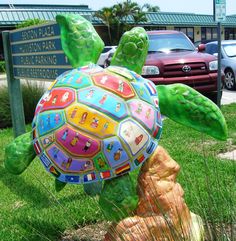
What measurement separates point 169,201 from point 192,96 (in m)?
0.68

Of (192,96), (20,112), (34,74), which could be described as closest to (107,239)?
(192,96)

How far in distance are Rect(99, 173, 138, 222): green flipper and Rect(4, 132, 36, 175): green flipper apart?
667 mm

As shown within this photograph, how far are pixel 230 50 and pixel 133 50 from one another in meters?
11.8

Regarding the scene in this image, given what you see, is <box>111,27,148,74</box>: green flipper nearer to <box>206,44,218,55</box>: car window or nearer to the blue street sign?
the blue street sign

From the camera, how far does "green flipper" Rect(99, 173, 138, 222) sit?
8.90ft

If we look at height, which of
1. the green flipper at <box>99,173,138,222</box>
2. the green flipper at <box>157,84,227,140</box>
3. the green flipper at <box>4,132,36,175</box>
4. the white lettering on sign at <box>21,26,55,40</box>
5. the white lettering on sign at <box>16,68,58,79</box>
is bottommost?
the green flipper at <box>99,173,138,222</box>

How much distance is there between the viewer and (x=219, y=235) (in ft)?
7.43

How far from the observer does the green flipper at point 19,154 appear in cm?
311

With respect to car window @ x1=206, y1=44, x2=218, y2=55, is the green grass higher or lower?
higher

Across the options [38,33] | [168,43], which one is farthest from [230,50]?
[38,33]

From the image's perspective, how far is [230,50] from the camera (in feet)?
46.8

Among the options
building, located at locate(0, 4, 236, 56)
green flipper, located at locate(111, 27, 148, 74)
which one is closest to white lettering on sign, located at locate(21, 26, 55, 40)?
green flipper, located at locate(111, 27, 148, 74)

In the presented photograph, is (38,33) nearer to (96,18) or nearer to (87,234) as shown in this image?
(87,234)

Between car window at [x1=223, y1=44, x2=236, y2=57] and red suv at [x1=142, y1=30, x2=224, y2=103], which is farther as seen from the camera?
car window at [x1=223, y1=44, x2=236, y2=57]
